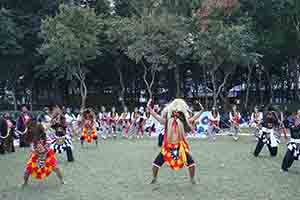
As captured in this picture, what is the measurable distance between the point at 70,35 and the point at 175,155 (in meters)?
20.7

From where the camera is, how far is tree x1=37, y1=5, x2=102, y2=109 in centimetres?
2870

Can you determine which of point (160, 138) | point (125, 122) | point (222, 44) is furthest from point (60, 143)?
point (222, 44)

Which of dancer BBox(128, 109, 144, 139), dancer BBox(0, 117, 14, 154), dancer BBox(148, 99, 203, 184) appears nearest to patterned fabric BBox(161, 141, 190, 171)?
dancer BBox(148, 99, 203, 184)

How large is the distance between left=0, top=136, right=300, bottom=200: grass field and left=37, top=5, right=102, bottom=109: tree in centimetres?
1476

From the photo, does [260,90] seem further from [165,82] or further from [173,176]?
[173,176]

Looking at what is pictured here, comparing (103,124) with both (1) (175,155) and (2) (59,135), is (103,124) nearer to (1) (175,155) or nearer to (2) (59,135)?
(2) (59,135)

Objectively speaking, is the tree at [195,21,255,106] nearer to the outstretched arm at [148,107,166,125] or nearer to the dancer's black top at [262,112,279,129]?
the dancer's black top at [262,112,279,129]

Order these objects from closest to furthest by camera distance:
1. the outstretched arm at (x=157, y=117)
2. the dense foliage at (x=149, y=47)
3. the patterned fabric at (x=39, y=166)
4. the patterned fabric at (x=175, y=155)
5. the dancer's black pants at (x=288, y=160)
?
the patterned fabric at (x=175, y=155), the patterned fabric at (x=39, y=166), the outstretched arm at (x=157, y=117), the dancer's black pants at (x=288, y=160), the dense foliage at (x=149, y=47)

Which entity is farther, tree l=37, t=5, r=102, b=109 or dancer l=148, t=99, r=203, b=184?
tree l=37, t=5, r=102, b=109

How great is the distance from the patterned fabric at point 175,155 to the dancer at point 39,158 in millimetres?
2484

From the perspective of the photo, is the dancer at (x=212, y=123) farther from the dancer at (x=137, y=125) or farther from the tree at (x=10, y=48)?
the tree at (x=10, y=48)

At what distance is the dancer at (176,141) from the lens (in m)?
9.27

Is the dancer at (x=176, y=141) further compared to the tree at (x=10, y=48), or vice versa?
the tree at (x=10, y=48)

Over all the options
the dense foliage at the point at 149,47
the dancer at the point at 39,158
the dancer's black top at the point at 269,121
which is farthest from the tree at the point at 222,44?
the dancer at the point at 39,158
